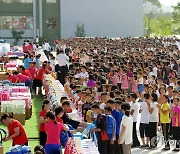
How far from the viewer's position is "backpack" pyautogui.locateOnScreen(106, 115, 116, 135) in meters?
12.5

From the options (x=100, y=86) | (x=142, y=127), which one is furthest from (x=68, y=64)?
(x=142, y=127)

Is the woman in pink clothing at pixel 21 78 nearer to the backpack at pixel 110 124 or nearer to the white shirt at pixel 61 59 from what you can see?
the white shirt at pixel 61 59

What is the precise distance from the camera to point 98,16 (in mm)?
67125

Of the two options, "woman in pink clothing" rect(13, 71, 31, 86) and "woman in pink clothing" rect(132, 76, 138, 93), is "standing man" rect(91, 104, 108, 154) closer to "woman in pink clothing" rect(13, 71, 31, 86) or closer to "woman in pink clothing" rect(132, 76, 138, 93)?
"woman in pink clothing" rect(132, 76, 138, 93)

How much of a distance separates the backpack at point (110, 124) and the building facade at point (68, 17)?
5236 centimetres

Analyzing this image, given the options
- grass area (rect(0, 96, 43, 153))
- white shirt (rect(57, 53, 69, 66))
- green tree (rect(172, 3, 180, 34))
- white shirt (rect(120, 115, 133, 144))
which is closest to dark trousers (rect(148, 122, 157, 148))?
white shirt (rect(120, 115, 133, 144))

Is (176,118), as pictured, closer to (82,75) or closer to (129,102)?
(129,102)

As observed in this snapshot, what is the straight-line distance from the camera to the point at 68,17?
66375 millimetres

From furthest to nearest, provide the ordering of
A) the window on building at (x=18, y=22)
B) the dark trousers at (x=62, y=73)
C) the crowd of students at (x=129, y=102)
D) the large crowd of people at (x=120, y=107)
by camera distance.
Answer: the window on building at (x=18, y=22) → the dark trousers at (x=62, y=73) → the crowd of students at (x=129, y=102) → the large crowd of people at (x=120, y=107)

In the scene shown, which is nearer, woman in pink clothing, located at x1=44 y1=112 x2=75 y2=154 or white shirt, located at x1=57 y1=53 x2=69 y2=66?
woman in pink clothing, located at x1=44 y1=112 x2=75 y2=154

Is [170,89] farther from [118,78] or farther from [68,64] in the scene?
[68,64]

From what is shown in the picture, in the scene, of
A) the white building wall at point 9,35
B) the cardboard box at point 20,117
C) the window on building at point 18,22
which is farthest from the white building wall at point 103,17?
the cardboard box at point 20,117

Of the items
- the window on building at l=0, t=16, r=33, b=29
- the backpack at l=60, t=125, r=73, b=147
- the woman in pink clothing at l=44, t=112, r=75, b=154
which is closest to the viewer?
the woman in pink clothing at l=44, t=112, r=75, b=154

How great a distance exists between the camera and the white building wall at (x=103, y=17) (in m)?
66.5
